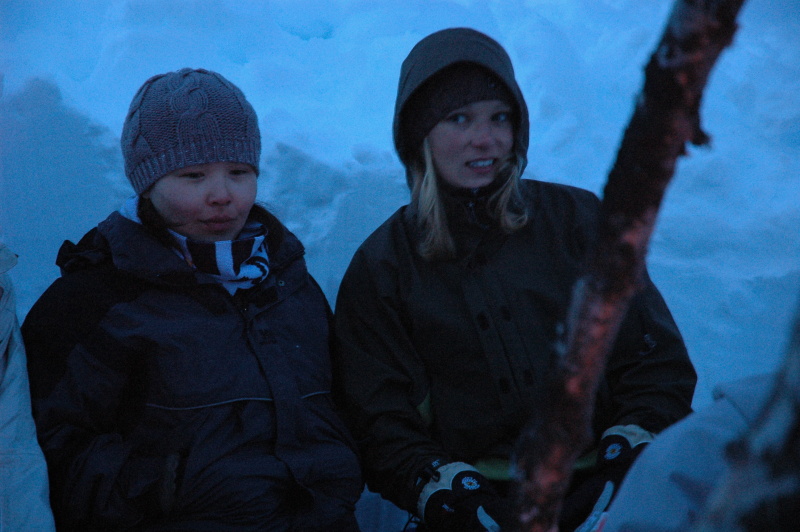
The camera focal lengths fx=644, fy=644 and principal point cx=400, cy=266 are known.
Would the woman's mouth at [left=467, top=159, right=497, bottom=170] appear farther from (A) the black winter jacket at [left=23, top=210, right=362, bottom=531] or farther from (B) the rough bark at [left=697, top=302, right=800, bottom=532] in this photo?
(B) the rough bark at [left=697, top=302, right=800, bottom=532]

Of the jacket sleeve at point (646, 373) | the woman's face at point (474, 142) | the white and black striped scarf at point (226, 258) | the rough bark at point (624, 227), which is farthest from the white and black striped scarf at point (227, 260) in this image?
the rough bark at point (624, 227)

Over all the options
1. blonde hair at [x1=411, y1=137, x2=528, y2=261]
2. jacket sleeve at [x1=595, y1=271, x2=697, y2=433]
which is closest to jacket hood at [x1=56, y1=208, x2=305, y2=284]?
blonde hair at [x1=411, y1=137, x2=528, y2=261]

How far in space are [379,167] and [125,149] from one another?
75.1 inches

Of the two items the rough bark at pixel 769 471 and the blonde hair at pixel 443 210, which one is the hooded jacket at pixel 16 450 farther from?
the rough bark at pixel 769 471

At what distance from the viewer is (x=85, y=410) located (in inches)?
64.3

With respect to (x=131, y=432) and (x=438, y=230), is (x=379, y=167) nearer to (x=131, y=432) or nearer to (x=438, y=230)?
(x=438, y=230)

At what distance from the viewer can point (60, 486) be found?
5.13 feet

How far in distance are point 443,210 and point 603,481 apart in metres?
0.97

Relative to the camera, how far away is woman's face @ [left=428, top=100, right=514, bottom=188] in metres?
2.13

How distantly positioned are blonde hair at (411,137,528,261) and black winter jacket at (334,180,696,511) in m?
0.04

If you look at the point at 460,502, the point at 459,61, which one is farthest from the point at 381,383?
the point at 459,61

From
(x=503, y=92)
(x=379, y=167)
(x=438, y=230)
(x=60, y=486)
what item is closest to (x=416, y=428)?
(x=438, y=230)

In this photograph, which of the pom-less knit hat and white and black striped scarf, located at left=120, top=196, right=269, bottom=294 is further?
the pom-less knit hat

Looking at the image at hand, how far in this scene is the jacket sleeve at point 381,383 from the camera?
1.95 m
